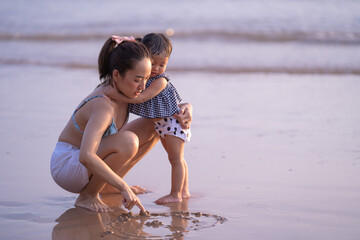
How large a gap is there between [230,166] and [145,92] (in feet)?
3.33

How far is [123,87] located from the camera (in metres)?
2.87

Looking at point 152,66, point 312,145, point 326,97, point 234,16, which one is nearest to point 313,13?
point 234,16

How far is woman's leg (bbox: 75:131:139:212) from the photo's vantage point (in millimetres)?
2891

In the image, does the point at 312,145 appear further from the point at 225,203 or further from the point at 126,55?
the point at 126,55

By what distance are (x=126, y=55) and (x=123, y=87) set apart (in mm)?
182

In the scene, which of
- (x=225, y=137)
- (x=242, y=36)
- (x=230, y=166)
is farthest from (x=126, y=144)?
(x=242, y=36)

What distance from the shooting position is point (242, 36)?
10.7 meters

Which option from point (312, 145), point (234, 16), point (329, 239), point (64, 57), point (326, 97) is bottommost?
point (329, 239)

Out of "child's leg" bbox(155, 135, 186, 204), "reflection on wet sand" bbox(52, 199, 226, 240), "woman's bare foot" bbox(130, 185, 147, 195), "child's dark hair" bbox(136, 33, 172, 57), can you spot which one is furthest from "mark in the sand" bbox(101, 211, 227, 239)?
"child's dark hair" bbox(136, 33, 172, 57)

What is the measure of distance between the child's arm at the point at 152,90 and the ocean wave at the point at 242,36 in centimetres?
758

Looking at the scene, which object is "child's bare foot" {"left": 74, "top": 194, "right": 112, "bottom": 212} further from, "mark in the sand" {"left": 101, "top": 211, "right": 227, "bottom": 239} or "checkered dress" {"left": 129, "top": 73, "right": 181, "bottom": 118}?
"checkered dress" {"left": 129, "top": 73, "right": 181, "bottom": 118}

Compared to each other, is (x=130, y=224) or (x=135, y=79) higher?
(x=135, y=79)

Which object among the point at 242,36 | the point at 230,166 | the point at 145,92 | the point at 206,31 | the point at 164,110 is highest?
the point at 206,31

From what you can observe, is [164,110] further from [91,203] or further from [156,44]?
[91,203]
